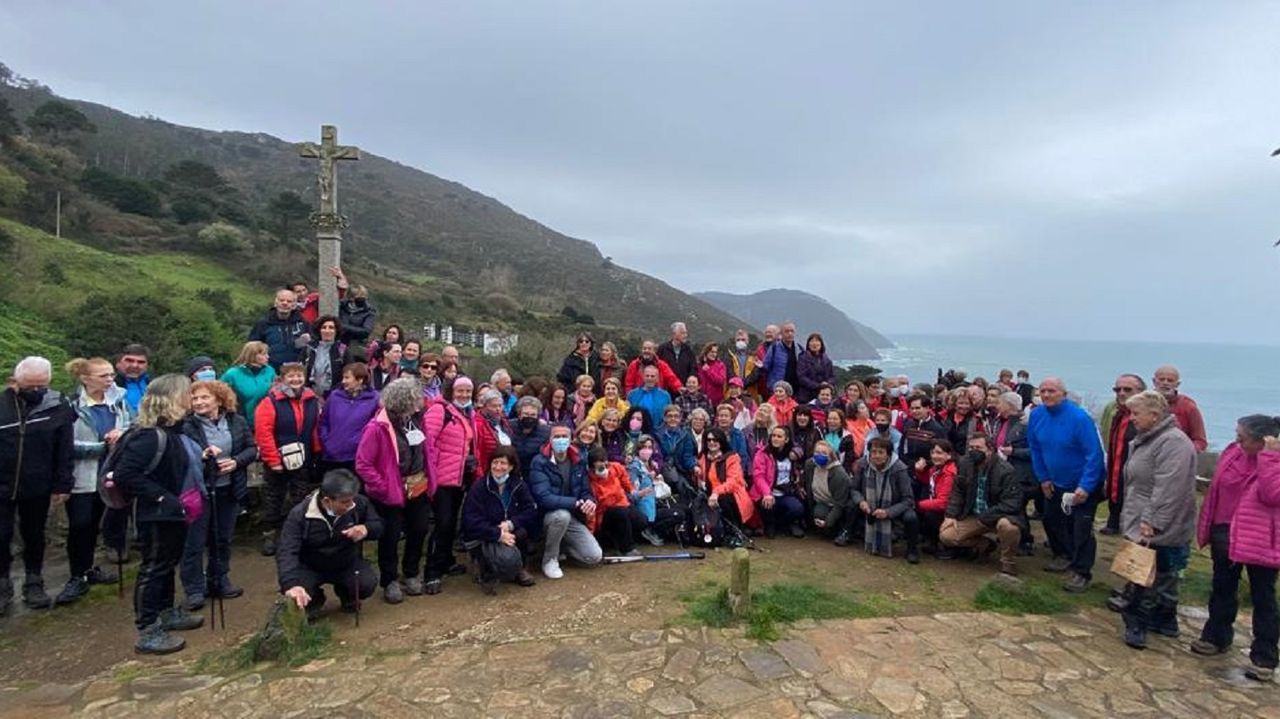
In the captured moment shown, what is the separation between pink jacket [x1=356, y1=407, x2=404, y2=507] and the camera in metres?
4.87

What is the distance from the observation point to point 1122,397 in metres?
5.83

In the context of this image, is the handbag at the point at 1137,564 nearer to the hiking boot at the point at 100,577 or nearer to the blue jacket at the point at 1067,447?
the blue jacket at the point at 1067,447

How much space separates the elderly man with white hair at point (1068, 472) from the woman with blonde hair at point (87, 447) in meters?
7.70

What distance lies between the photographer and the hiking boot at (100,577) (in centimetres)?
520

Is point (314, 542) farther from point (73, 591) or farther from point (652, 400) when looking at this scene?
point (652, 400)

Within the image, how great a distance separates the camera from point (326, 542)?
4492 millimetres

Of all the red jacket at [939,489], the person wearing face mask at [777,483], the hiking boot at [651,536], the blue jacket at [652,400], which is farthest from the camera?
the blue jacket at [652,400]

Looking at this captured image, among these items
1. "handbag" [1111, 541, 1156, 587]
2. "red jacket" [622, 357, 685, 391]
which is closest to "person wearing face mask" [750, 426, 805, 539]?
"red jacket" [622, 357, 685, 391]

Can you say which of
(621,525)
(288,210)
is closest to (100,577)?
(621,525)

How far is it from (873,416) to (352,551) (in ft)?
18.7

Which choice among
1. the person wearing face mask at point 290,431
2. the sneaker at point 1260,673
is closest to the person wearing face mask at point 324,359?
the person wearing face mask at point 290,431

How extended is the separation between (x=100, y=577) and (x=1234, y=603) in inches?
339

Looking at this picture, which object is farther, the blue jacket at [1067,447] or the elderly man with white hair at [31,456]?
the blue jacket at [1067,447]

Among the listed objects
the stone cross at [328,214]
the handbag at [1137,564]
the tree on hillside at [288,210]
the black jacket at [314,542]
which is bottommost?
the black jacket at [314,542]
